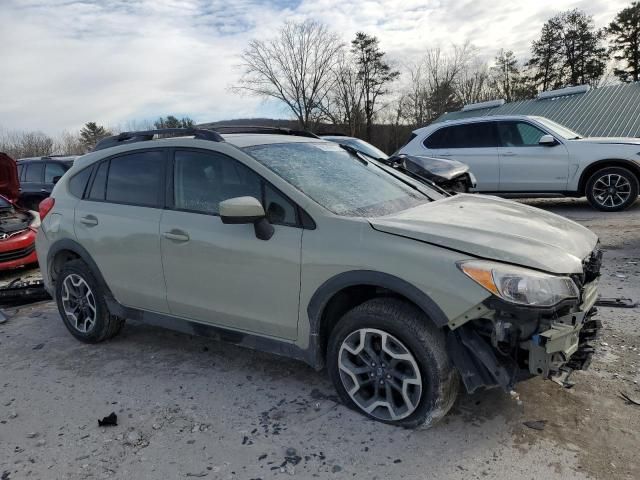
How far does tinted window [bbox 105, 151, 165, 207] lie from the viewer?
3.82 meters

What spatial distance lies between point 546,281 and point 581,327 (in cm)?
47

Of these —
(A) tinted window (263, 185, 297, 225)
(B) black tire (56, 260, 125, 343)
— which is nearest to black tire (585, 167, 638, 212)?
(A) tinted window (263, 185, 297, 225)

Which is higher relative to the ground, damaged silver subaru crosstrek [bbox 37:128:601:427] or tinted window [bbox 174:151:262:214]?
tinted window [bbox 174:151:262:214]

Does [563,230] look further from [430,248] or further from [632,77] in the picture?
[632,77]

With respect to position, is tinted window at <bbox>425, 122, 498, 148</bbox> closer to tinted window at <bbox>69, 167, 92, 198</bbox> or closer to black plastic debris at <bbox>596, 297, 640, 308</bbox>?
black plastic debris at <bbox>596, 297, 640, 308</bbox>

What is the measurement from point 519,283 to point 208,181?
6.97 feet

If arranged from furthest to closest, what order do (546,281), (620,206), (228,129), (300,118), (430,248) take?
(300,118)
(620,206)
(228,129)
(430,248)
(546,281)

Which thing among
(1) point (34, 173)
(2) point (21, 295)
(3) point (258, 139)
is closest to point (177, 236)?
(3) point (258, 139)

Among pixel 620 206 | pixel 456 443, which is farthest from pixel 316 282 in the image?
pixel 620 206

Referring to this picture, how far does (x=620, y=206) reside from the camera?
912 centimetres

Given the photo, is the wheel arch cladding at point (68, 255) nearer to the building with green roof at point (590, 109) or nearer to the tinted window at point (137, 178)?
the tinted window at point (137, 178)

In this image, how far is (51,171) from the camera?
11.8 m

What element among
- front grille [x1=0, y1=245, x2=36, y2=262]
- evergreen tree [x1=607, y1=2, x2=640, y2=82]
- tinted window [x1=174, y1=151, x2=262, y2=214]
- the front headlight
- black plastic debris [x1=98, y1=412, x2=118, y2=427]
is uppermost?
evergreen tree [x1=607, y1=2, x2=640, y2=82]

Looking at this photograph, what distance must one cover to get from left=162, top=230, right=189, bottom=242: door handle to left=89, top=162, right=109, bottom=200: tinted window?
0.99 m
